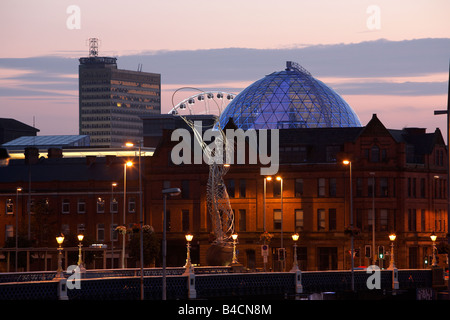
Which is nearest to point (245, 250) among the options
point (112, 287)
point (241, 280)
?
point (241, 280)

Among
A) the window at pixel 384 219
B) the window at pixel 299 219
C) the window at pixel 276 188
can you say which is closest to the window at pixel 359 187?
the window at pixel 384 219

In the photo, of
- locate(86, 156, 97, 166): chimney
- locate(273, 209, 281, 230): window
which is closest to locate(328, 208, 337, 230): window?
locate(273, 209, 281, 230): window

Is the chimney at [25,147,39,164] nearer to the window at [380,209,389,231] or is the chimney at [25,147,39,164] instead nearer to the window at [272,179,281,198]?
the window at [272,179,281,198]

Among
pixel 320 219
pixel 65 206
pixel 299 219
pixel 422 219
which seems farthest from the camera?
pixel 65 206

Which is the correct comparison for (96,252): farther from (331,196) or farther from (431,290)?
(431,290)

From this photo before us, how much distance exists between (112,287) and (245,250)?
6202 centimetres

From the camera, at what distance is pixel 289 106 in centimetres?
16712

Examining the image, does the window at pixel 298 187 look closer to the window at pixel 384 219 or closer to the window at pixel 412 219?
the window at pixel 384 219

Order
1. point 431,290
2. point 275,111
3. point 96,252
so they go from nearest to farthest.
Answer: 1. point 431,290
2. point 96,252
3. point 275,111

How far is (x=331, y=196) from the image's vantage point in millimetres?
142625

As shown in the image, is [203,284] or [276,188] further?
[276,188]

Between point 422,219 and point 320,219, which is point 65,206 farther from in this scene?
point 422,219

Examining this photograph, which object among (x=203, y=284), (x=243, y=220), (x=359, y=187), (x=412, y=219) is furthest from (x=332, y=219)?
(x=203, y=284)

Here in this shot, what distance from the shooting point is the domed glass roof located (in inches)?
6521
